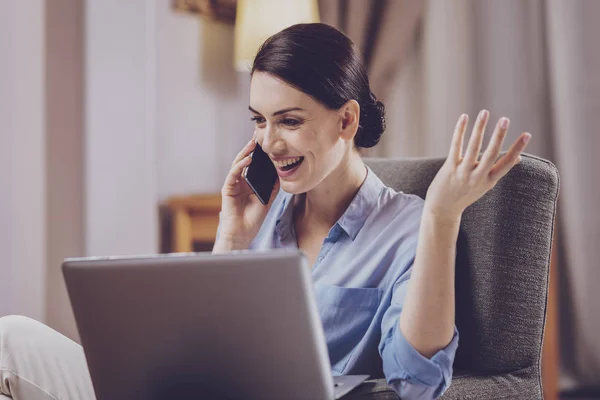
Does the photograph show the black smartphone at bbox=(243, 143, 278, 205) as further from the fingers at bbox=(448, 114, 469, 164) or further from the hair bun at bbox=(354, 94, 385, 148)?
the fingers at bbox=(448, 114, 469, 164)

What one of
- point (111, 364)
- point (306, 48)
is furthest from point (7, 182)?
point (111, 364)

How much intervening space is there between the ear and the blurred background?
1369mm

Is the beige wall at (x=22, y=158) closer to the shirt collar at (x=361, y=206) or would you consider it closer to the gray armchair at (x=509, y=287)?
the shirt collar at (x=361, y=206)

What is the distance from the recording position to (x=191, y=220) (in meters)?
2.90

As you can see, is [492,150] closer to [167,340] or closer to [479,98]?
[167,340]

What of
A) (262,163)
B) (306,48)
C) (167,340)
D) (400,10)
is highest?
(400,10)

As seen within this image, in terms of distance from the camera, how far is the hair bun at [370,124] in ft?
4.56

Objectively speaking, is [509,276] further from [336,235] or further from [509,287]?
[336,235]

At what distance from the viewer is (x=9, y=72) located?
265 centimetres

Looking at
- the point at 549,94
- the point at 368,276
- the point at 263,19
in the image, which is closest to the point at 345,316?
the point at 368,276

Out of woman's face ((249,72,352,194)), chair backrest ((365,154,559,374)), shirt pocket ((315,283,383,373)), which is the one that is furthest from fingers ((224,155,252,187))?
chair backrest ((365,154,559,374))

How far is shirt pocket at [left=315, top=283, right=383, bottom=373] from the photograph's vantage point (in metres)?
1.22

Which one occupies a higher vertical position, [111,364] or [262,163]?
[262,163]

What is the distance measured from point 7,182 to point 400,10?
1496mm
